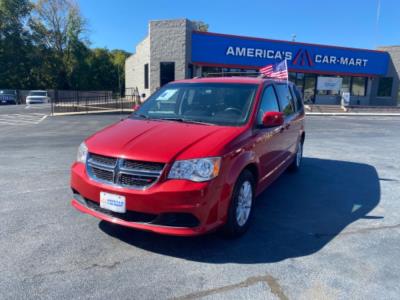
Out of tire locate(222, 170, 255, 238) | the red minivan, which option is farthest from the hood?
tire locate(222, 170, 255, 238)

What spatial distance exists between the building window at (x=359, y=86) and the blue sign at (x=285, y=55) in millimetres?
853

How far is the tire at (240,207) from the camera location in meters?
3.34

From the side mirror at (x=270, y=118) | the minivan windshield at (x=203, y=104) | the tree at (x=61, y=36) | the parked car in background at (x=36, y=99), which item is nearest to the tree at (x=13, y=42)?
the tree at (x=61, y=36)

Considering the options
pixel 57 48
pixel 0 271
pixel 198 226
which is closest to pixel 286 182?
pixel 198 226

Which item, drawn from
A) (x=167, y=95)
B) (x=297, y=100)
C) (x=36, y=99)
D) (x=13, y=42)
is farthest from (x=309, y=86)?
(x=13, y=42)

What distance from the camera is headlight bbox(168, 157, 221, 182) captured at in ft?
9.75

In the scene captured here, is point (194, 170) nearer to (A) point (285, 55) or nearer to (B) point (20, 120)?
(B) point (20, 120)

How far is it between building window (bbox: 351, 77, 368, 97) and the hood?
29.7 metres

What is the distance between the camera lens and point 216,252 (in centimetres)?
328

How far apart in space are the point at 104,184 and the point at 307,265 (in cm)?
217

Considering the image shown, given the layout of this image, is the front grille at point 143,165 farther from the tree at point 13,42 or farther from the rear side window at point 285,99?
the tree at point 13,42

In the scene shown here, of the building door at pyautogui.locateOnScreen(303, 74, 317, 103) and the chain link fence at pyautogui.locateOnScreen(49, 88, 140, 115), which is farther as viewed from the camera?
the building door at pyautogui.locateOnScreen(303, 74, 317, 103)

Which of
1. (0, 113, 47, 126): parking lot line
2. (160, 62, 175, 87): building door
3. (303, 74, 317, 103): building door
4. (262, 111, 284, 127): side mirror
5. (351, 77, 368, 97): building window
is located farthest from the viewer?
(351, 77, 368, 97): building window

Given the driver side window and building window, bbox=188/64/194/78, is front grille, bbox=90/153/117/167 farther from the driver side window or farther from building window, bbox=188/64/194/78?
building window, bbox=188/64/194/78
